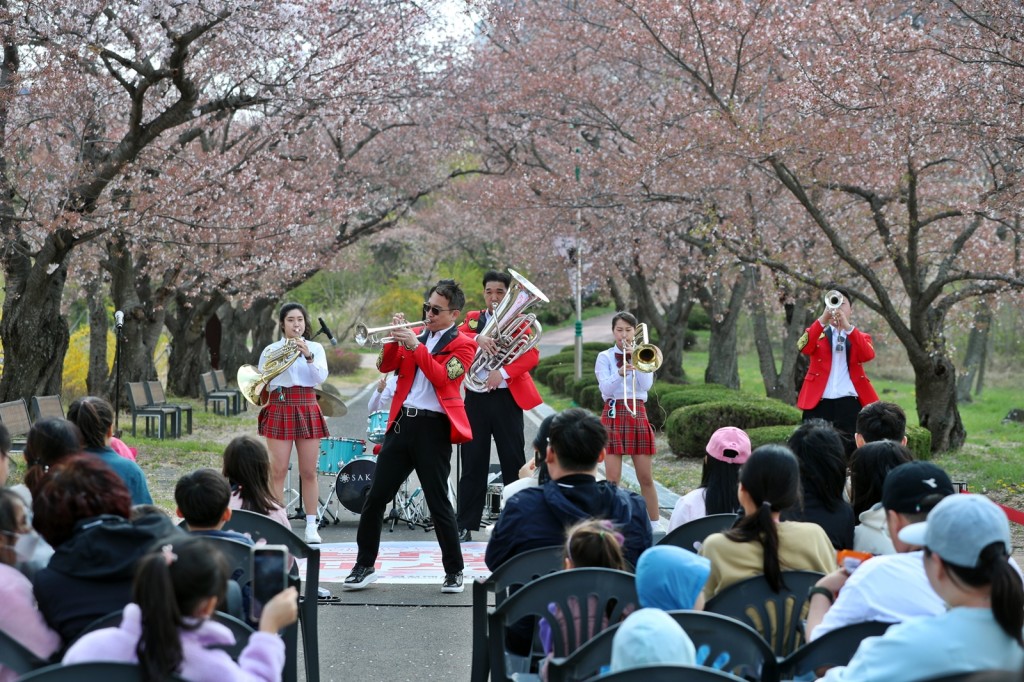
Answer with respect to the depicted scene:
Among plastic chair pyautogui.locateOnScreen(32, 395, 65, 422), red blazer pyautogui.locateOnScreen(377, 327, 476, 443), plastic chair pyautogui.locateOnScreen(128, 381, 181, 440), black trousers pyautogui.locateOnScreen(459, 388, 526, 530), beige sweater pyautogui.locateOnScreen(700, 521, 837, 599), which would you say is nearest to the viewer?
beige sweater pyautogui.locateOnScreen(700, 521, 837, 599)

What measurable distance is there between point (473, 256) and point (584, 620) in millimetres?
41171

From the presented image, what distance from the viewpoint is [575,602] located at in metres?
3.48

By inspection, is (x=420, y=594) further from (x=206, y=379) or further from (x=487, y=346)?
(x=206, y=379)

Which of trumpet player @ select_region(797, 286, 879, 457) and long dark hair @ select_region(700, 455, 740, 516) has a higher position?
trumpet player @ select_region(797, 286, 879, 457)

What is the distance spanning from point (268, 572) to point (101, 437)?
Answer: 2435 millimetres

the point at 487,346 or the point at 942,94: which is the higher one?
the point at 942,94

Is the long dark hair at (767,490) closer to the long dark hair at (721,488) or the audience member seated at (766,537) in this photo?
the audience member seated at (766,537)

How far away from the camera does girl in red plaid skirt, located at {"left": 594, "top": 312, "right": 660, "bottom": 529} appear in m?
8.50

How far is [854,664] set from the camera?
260 centimetres

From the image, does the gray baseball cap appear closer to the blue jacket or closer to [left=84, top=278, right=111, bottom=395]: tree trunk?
the blue jacket

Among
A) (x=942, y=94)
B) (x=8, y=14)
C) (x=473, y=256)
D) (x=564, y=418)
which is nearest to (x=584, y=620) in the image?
(x=564, y=418)

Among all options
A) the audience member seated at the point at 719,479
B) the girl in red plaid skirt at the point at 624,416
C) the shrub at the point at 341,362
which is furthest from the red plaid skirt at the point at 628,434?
the shrub at the point at 341,362

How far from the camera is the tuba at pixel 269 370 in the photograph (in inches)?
320

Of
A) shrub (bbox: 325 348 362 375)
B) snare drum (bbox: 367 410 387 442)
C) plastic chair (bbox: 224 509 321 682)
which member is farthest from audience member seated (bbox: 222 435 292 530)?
shrub (bbox: 325 348 362 375)
